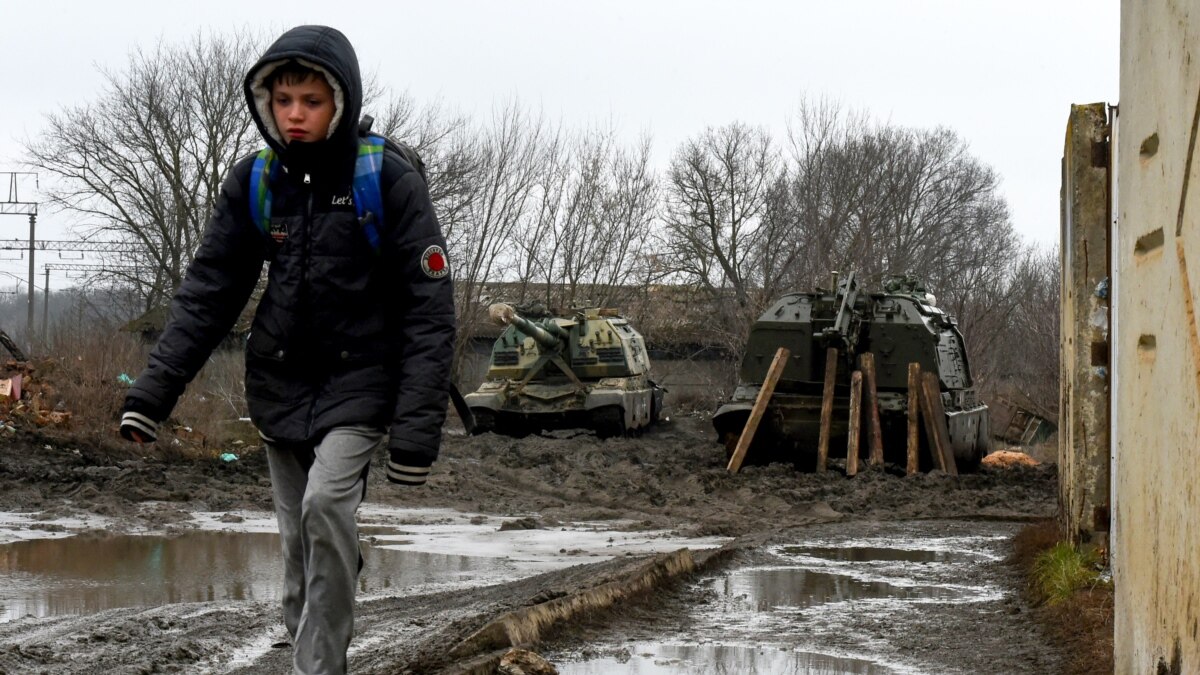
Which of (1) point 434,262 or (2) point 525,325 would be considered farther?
(2) point 525,325

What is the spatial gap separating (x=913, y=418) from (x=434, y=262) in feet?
48.0

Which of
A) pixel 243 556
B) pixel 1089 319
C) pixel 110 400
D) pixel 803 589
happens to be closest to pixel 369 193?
pixel 1089 319

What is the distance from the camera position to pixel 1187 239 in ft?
10.9

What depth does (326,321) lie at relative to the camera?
4395 millimetres

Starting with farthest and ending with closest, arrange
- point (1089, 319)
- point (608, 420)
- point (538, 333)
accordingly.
Result: point (538, 333) → point (608, 420) → point (1089, 319)

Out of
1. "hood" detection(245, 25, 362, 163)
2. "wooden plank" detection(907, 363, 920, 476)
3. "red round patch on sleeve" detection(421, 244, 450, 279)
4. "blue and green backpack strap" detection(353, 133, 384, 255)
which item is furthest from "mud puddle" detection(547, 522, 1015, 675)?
"wooden plank" detection(907, 363, 920, 476)

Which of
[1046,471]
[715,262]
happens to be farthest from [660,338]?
[1046,471]

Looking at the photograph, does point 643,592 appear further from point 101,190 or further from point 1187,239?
point 101,190

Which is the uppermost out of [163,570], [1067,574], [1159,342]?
[1159,342]

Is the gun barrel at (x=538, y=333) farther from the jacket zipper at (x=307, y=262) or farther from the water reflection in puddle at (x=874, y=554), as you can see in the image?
the jacket zipper at (x=307, y=262)

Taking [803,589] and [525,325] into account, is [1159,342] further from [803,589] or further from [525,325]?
[525,325]

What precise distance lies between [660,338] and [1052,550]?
3502 cm

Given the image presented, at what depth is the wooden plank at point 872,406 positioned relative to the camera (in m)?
18.3

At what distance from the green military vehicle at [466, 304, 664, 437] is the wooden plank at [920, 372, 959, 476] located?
7.99 meters
